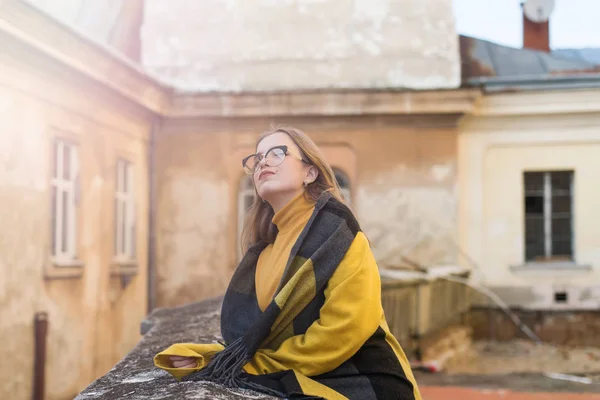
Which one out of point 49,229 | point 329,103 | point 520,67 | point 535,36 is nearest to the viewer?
point 49,229

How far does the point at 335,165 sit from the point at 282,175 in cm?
839

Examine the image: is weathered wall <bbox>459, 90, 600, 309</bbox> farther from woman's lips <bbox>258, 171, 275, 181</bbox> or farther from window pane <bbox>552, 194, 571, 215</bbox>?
woman's lips <bbox>258, 171, 275, 181</bbox>

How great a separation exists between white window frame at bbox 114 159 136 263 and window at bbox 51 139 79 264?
1651 mm

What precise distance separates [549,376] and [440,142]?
3.68m

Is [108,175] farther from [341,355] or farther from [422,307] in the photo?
[341,355]

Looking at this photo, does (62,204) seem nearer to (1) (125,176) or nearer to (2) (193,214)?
(1) (125,176)

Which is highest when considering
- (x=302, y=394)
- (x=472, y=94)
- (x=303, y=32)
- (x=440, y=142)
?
(x=303, y=32)

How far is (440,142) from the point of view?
35.2 ft

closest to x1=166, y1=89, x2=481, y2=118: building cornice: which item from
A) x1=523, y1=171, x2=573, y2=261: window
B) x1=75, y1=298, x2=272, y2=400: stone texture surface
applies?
x1=523, y1=171, x2=573, y2=261: window

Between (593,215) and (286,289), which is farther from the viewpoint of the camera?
(593,215)

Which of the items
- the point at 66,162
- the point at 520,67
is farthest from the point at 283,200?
the point at 520,67

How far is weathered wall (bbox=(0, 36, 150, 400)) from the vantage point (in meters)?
6.42

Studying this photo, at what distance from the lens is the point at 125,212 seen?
1004 centimetres

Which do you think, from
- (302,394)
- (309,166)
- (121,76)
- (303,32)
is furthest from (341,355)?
(303,32)
